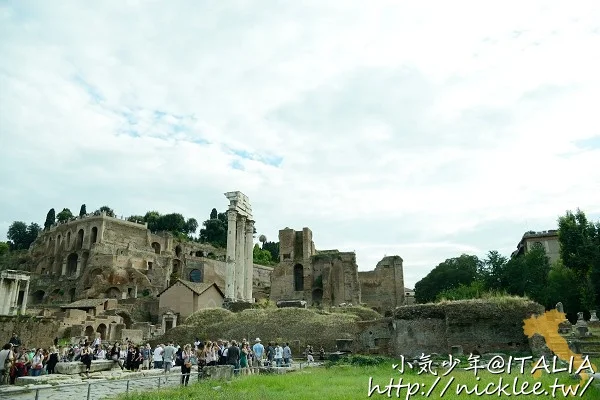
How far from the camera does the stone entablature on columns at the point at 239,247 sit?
133 ft

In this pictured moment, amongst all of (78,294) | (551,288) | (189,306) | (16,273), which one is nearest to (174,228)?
(78,294)

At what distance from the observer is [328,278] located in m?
58.6

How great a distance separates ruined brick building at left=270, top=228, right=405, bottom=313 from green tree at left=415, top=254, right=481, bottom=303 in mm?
4703

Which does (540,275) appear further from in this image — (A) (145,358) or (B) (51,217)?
(B) (51,217)

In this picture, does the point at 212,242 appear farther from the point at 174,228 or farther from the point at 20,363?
the point at 20,363

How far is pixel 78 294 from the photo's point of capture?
6253 centimetres

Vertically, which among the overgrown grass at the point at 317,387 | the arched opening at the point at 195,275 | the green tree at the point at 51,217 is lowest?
the overgrown grass at the point at 317,387

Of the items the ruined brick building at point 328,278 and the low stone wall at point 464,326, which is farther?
the ruined brick building at point 328,278

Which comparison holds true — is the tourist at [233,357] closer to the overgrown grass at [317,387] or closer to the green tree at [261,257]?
the overgrown grass at [317,387]

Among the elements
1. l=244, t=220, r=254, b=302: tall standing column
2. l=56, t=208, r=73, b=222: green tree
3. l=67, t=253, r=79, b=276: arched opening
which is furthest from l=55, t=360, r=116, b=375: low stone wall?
l=56, t=208, r=73, b=222: green tree

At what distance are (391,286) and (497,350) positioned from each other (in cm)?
4080

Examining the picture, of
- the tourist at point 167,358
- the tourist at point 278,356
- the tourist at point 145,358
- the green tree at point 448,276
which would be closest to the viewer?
the tourist at point 167,358

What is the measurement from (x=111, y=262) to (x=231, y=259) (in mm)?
31473

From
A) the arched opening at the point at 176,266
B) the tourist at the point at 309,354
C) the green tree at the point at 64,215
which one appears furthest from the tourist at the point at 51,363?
the green tree at the point at 64,215
